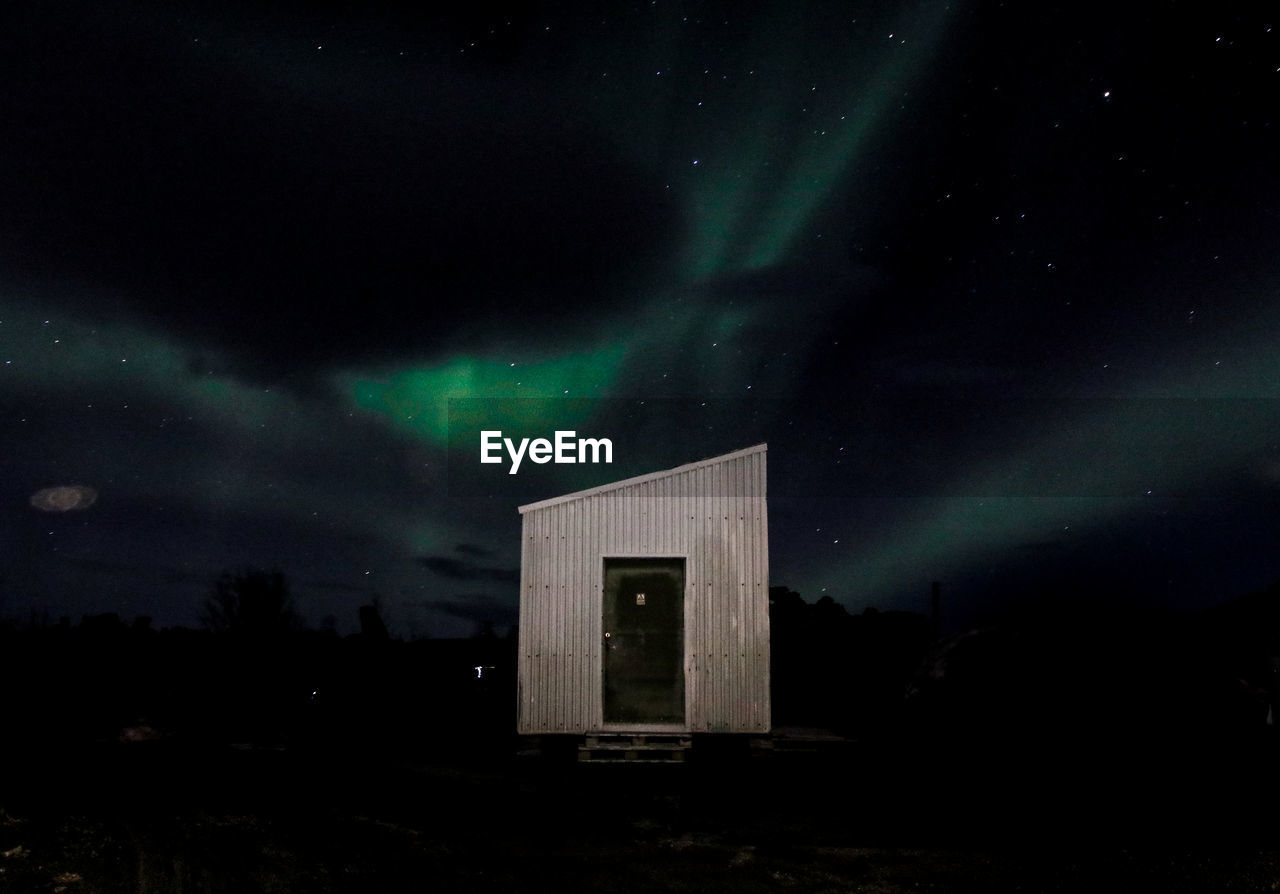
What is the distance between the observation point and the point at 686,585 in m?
11.9

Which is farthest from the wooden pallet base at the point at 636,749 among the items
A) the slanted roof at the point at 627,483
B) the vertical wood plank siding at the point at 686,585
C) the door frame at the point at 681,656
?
the slanted roof at the point at 627,483

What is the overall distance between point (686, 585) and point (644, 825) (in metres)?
4.05

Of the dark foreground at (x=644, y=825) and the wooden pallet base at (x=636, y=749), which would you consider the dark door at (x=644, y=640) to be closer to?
the wooden pallet base at (x=636, y=749)

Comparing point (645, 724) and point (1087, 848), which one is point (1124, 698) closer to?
point (1087, 848)

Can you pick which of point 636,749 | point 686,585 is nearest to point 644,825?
point 636,749

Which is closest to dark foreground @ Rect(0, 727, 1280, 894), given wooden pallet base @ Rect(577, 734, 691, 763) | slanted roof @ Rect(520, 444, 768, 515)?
wooden pallet base @ Rect(577, 734, 691, 763)

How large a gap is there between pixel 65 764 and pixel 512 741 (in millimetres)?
6679

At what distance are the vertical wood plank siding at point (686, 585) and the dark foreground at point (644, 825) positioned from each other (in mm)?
832

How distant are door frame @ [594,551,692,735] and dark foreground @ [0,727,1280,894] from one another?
0.56 meters

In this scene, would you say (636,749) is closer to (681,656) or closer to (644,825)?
(681,656)

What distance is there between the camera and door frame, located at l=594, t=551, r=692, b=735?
37.9 ft

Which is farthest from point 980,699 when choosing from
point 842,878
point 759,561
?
point 842,878

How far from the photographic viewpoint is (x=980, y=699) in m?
14.5

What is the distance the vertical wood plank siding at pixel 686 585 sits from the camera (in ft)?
38.2
